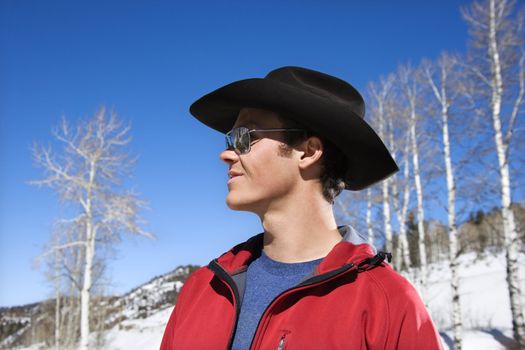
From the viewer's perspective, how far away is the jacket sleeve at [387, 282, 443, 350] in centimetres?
161

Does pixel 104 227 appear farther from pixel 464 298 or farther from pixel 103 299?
pixel 464 298

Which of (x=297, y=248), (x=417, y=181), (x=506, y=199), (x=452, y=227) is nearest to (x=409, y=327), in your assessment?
(x=297, y=248)

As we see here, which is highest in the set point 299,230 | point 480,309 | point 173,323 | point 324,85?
point 324,85

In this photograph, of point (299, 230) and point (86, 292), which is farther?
point (86, 292)

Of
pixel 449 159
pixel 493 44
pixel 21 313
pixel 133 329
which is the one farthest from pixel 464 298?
pixel 21 313

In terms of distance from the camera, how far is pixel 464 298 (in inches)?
957

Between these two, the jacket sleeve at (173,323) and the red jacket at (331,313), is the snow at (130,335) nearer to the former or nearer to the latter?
the jacket sleeve at (173,323)

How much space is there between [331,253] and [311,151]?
1.84 feet

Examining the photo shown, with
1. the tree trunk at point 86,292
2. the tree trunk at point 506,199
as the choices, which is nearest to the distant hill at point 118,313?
the tree trunk at point 86,292

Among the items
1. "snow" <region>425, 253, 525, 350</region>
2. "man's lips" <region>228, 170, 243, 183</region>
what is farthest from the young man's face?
"snow" <region>425, 253, 525, 350</region>

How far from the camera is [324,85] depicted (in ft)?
7.58

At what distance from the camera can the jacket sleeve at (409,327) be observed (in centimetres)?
161

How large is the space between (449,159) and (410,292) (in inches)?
494

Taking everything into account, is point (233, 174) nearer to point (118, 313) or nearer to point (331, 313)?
point (331, 313)
